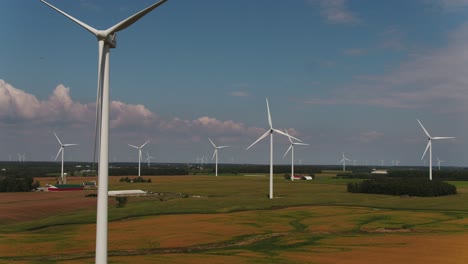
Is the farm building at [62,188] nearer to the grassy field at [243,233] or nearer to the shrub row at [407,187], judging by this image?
the grassy field at [243,233]

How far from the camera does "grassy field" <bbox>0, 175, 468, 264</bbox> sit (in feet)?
156

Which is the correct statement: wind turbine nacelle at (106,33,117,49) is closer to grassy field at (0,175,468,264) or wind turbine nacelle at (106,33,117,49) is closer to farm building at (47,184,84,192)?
grassy field at (0,175,468,264)

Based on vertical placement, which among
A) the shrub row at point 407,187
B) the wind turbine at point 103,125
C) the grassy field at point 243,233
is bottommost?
the grassy field at point 243,233

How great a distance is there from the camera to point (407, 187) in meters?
139

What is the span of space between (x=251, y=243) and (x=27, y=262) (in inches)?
957

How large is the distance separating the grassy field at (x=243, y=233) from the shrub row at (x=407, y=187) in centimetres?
2987

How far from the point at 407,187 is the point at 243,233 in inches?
3471

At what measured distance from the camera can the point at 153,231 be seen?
6612 cm

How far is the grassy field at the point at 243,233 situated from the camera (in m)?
47.7

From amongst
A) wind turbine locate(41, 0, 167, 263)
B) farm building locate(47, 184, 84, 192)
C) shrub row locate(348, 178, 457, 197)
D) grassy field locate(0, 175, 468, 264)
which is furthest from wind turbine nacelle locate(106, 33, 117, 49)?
farm building locate(47, 184, 84, 192)

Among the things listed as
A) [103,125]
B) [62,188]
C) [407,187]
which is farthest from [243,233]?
[62,188]

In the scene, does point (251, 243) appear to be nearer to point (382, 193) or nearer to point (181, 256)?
point (181, 256)

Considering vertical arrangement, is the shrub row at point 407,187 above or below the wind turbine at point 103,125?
below

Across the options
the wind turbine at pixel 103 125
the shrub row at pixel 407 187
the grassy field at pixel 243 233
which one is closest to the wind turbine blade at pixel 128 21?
the wind turbine at pixel 103 125
